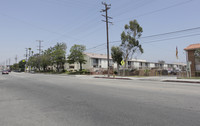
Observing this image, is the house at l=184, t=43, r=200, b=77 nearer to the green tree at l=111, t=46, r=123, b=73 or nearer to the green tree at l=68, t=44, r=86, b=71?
the green tree at l=111, t=46, r=123, b=73

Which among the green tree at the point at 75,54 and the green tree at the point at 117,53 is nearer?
the green tree at the point at 117,53

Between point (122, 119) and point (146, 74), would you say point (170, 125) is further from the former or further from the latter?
point (146, 74)

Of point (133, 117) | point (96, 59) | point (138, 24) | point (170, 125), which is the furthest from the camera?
point (96, 59)

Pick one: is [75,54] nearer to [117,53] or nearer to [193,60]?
[117,53]

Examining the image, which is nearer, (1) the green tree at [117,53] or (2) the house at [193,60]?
(2) the house at [193,60]

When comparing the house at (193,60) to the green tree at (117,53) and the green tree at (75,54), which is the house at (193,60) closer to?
the green tree at (117,53)

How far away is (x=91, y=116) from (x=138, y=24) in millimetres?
29816

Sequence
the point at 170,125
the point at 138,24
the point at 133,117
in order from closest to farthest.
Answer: the point at 170,125 < the point at 133,117 < the point at 138,24

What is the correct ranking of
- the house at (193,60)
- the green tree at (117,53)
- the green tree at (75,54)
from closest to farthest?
the house at (193,60), the green tree at (117,53), the green tree at (75,54)

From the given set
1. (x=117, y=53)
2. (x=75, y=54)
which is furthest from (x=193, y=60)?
(x=75, y=54)

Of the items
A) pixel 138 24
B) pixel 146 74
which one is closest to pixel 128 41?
pixel 138 24

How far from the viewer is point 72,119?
4449mm

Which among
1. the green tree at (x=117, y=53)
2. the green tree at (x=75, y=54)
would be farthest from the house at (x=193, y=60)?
the green tree at (x=75, y=54)

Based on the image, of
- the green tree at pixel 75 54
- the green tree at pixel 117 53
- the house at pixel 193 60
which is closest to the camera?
the house at pixel 193 60
